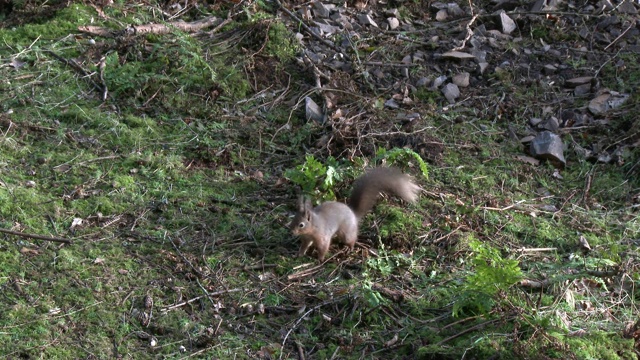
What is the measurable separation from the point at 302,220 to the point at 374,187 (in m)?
0.55

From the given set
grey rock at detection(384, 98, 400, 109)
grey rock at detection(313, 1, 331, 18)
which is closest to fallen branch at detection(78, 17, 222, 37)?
grey rock at detection(313, 1, 331, 18)

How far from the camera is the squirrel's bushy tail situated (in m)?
4.95

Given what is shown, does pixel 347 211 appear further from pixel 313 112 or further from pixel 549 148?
pixel 549 148

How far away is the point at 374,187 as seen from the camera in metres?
4.95

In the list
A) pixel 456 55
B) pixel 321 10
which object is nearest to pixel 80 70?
pixel 321 10

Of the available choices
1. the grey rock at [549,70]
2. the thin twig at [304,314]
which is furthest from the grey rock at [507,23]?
the thin twig at [304,314]

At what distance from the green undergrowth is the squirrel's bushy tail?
157 millimetres

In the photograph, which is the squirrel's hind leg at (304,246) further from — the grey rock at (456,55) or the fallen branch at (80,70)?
the grey rock at (456,55)

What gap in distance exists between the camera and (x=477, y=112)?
6.50m

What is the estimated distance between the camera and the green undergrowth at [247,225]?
4.01 m

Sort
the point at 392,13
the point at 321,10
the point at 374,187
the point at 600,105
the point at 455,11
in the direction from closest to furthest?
the point at 374,187 < the point at 600,105 < the point at 321,10 < the point at 392,13 < the point at 455,11

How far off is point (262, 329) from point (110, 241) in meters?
1.08

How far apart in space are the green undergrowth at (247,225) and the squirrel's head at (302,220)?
23 cm

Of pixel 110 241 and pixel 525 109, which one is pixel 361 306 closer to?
pixel 110 241
